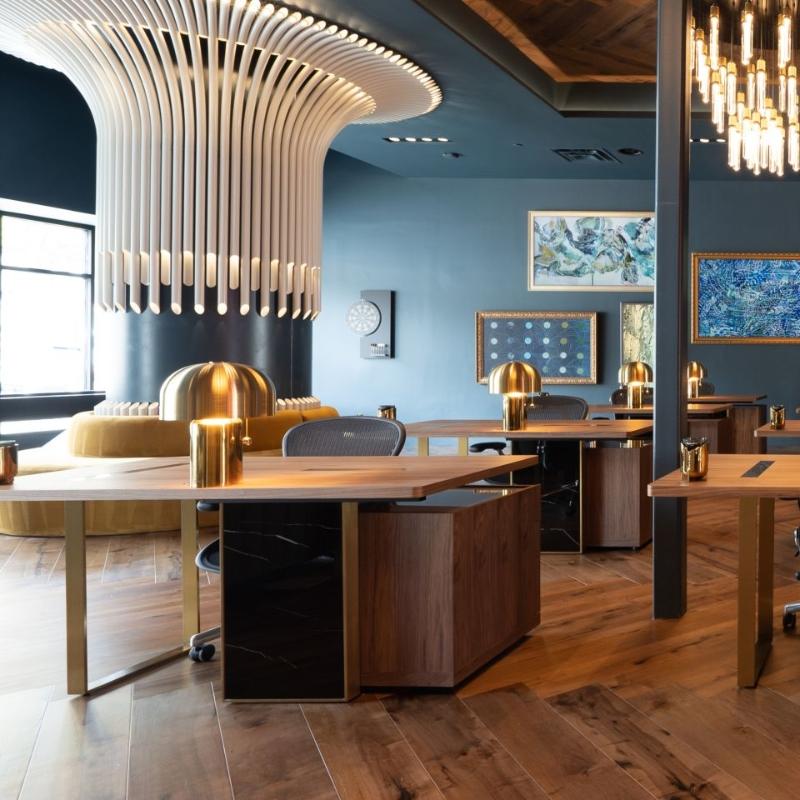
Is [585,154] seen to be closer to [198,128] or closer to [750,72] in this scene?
[750,72]

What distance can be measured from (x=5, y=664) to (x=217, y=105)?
14.8 feet

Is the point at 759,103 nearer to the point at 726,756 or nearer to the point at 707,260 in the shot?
the point at 726,756

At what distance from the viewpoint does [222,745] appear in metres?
2.70

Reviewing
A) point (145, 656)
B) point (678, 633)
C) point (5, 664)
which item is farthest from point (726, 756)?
point (5, 664)

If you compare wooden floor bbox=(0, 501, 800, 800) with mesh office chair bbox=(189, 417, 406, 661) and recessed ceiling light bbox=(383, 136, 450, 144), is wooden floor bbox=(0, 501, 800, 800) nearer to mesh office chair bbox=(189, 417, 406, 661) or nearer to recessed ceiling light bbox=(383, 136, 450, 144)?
mesh office chair bbox=(189, 417, 406, 661)

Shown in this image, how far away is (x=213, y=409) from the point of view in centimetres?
290

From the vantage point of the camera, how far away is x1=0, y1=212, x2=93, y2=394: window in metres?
9.78

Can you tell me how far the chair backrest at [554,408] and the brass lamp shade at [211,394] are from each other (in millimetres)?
3562

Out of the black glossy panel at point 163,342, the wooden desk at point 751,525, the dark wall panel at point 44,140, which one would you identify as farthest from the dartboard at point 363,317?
the wooden desk at point 751,525

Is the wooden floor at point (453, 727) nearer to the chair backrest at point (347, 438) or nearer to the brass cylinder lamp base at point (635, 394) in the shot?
the chair backrest at point (347, 438)

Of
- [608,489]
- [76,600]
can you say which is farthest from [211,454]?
[608,489]

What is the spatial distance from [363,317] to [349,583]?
8.98 meters

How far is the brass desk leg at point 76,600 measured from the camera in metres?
3.14

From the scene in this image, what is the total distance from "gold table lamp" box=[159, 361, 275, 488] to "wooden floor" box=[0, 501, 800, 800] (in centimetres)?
77
